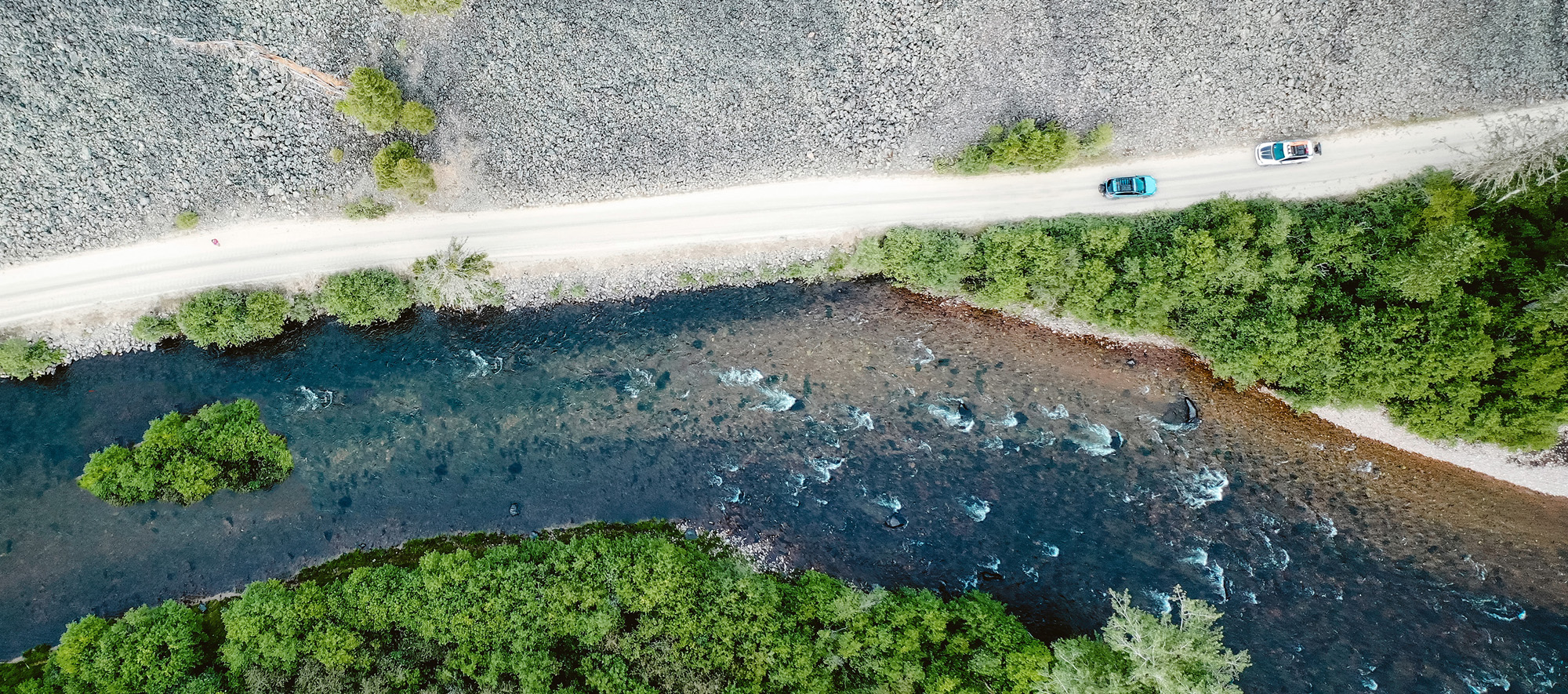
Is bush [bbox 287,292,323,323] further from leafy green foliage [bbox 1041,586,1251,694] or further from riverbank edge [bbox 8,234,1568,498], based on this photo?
leafy green foliage [bbox 1041,586,1251,694]

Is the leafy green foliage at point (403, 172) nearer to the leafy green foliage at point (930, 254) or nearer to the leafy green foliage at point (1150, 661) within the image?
the leafy green foliage at point (930, 254)

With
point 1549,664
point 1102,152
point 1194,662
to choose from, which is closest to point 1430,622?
point 1549,664

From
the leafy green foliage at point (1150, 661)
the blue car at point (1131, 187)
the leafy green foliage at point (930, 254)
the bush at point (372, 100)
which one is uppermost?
the bush at point (372, 100)

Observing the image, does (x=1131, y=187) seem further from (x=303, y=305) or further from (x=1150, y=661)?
(x=303, y=305)

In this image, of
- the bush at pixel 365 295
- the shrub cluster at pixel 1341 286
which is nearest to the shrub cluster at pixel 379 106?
the bush at pixel 365 295

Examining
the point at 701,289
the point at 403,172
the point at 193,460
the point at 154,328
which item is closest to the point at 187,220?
the point at 154,328

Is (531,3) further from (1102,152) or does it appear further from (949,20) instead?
(1102,152)
